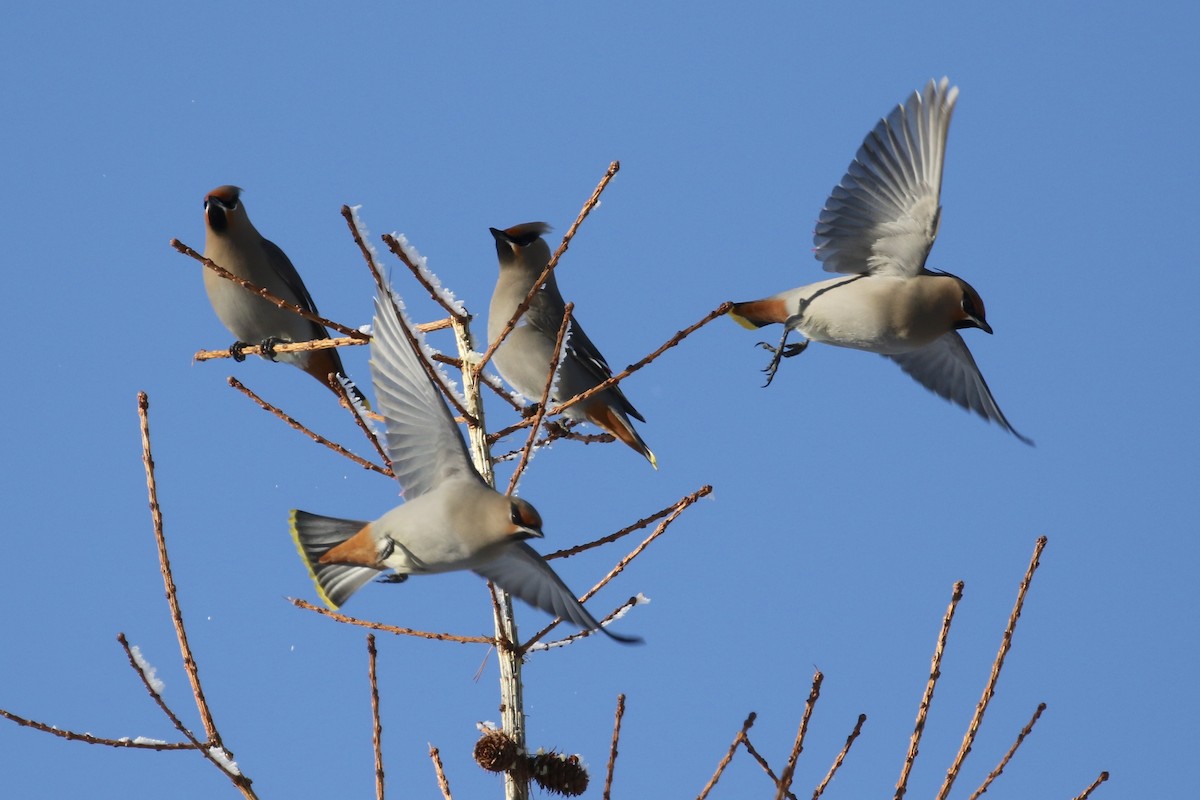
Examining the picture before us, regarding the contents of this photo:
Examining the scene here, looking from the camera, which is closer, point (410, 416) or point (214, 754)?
point (214, 754)

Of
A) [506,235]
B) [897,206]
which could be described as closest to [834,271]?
[897,206]

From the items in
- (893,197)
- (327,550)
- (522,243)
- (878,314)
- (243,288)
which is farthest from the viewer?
(243,288)

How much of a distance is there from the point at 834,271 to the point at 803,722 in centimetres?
231

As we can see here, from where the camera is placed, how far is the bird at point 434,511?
112 inches

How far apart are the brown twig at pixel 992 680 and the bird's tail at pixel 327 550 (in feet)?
5.38

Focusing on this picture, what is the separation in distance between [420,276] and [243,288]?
256cm

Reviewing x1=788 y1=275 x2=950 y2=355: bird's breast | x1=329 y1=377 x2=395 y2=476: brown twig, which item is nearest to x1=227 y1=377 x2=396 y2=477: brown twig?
x1=329 y1=377 x2=395 y2=476: brown twig

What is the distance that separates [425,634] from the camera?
10.1 feet

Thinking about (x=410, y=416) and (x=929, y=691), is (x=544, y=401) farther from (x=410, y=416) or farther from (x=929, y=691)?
(x=929, y=691)

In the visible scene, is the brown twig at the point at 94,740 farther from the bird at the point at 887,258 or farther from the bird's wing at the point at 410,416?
the bird at the point at 887,258

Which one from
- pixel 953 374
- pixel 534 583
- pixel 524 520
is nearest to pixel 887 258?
pixel 953 374

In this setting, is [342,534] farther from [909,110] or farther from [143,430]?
[909,110]

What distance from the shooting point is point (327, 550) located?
3.48m

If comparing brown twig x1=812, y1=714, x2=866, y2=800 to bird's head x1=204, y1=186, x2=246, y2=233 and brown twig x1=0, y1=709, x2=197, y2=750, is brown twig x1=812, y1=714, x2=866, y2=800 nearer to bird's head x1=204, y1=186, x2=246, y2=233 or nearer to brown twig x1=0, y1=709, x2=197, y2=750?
brown twig x1=0, y1=709, x2=197, y2=750
